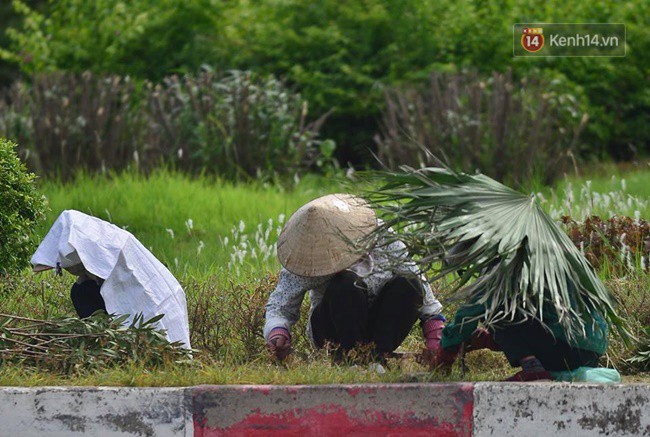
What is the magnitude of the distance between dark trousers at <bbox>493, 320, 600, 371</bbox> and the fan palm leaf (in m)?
0.09

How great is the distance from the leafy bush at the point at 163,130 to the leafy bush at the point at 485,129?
3.26ft

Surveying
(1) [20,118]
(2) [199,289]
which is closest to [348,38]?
(1) [20,118]

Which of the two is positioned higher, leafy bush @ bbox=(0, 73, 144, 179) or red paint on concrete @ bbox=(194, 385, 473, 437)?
leafy bush @ bbox=(0, 73, 144, 179)

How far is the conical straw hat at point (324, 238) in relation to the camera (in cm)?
533

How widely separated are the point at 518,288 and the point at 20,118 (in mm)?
7616

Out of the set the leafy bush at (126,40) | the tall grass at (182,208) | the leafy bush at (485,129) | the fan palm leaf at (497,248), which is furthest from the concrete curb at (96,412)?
the leafy bush at (126,40)

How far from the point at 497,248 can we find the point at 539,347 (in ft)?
1.70

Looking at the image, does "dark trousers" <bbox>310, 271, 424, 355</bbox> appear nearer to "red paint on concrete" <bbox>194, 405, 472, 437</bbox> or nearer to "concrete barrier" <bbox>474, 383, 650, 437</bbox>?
"red paint on concrete" <bbox>194, 405, 472, 437</bbox>

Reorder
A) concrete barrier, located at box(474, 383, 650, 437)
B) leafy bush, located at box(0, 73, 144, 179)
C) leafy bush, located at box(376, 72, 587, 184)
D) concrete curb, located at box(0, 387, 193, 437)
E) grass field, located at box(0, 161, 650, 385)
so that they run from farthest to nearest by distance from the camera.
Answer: leafy bush, located at box(376, 72, 587, 184) → leafy bush, located at box(0, 73, 144, 179) → grass field, located at box(0, 161, 650, 385) → concrete curb, located at box(0, 387, 193, 437) → concrete barrier, located at box(474, 383, 650, 437)

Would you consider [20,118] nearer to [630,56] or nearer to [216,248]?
[216,248]

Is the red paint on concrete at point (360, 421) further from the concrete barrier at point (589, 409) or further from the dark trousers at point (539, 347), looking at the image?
the dark trousers at point (539, 347)

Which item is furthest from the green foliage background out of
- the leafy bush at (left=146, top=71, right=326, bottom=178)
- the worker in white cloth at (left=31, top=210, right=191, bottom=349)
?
the worker in white cloth at (left=31, top=210, right=191, bottom=349)

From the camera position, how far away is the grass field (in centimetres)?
497

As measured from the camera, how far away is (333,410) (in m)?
4.68
